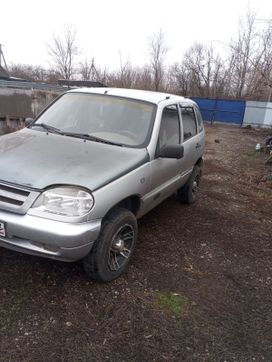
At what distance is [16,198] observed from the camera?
2.66m

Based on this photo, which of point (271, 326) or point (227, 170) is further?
point (227, 170)

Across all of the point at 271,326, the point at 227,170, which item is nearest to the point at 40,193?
the point at 271,326

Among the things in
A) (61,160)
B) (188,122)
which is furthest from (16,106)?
(61,160)

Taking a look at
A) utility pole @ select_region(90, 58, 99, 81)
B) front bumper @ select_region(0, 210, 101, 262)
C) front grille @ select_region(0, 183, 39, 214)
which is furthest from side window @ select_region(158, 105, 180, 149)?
utility pole @ select_region(90, 58, 99, 81)

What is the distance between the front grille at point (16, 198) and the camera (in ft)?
8.64

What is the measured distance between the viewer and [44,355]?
2.30m

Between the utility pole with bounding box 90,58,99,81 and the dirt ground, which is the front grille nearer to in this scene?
the dirt ground

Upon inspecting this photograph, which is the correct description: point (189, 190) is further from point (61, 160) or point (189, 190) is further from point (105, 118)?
point (61, 160)

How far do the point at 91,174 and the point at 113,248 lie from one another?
80cm

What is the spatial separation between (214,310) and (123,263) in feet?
3.22

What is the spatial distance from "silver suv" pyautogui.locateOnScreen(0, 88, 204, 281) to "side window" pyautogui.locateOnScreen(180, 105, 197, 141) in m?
0.06

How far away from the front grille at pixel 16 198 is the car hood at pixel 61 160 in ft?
0.19

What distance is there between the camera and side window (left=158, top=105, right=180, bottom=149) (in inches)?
156

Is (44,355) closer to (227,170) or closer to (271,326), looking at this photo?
(271,326)
